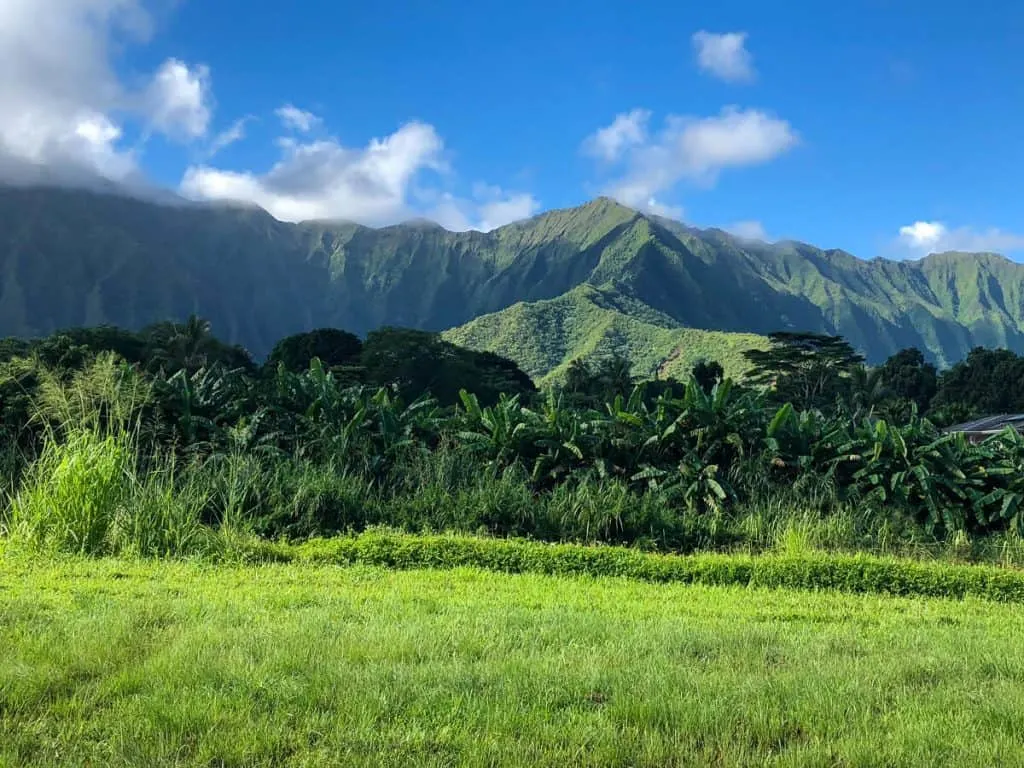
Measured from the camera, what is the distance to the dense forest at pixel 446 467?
7.75m

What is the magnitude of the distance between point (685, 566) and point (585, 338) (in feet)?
407

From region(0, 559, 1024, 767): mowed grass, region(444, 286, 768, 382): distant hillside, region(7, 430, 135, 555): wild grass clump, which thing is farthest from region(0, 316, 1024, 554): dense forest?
region(444, 286, 768, 382): distant hillside

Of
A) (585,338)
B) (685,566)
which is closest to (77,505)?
(685,566)

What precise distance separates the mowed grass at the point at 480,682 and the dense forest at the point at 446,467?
2286 mm

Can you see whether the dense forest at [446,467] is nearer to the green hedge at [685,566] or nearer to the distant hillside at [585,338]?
the green hedge at [685,566]

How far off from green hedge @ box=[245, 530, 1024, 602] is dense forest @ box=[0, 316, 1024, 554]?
1.17m

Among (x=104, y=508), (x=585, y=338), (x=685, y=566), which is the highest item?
(x=585, y=338)

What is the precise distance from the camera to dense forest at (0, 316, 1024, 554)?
Answer: 7746mm

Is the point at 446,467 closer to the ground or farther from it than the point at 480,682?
farther from it

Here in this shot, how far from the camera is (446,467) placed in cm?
973

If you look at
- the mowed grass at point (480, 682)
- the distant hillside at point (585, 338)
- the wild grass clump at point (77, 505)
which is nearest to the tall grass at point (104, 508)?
the wild grass clump at point (77, 505)

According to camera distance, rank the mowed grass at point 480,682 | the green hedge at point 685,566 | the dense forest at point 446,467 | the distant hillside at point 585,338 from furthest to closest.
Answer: the distant hillside at point 585,338, the dense forest at point 446,467, the green hedge at point 685,566, the mowed grass at point 480,682

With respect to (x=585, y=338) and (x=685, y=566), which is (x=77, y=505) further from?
(x=585, y=338)

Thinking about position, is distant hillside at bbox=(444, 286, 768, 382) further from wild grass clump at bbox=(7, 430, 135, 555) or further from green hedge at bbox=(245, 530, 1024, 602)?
wild grass clump at bbox=(7, 430, 135, 555)
